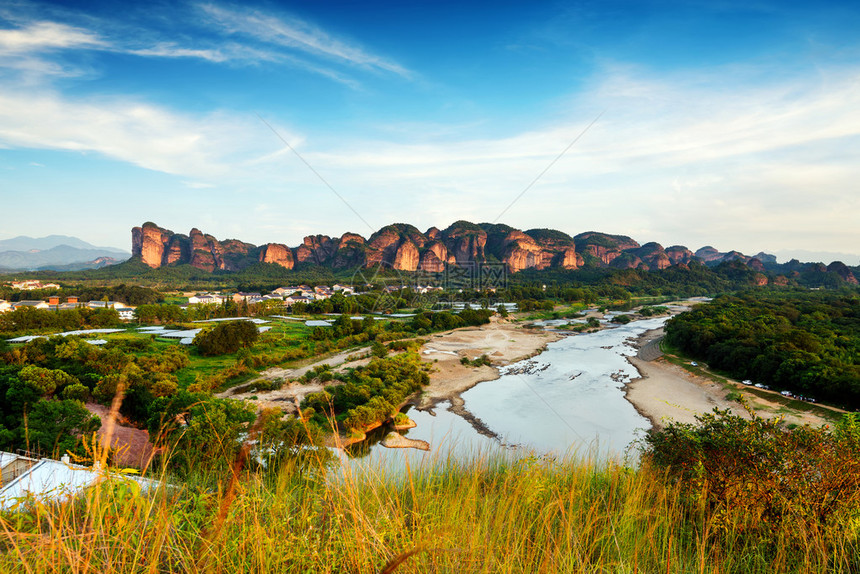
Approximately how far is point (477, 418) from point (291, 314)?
121ft

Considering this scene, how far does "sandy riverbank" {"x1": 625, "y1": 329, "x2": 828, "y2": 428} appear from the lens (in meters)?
17.5

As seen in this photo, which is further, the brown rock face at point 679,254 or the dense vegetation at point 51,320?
the brown rock face at point 679,254

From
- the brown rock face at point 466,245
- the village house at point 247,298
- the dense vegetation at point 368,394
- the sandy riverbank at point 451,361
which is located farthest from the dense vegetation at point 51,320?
the brown rock face at point 466,245

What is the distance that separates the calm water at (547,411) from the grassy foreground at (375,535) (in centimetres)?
750

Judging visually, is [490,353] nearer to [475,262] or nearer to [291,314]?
[291,314]

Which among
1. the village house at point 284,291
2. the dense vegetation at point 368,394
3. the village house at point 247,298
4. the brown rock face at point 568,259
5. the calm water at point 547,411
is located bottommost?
the calm water at point 547,411

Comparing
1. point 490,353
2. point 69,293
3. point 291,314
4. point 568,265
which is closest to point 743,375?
point 490,353

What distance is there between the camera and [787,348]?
22.3m

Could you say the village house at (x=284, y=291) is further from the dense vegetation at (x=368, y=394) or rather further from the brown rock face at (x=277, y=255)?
the brown rock face at (x=277, y=255)

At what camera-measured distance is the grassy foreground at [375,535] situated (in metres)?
1.48

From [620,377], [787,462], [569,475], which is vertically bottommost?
[620,377]

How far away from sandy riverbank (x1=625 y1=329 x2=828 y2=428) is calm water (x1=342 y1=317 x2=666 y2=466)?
81 centimetres

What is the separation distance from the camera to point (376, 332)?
34.8 m

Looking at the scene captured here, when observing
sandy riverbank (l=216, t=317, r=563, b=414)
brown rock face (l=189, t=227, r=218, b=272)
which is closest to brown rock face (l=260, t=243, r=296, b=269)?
brown rock face (l=189, t=227, r=218, b=272)
